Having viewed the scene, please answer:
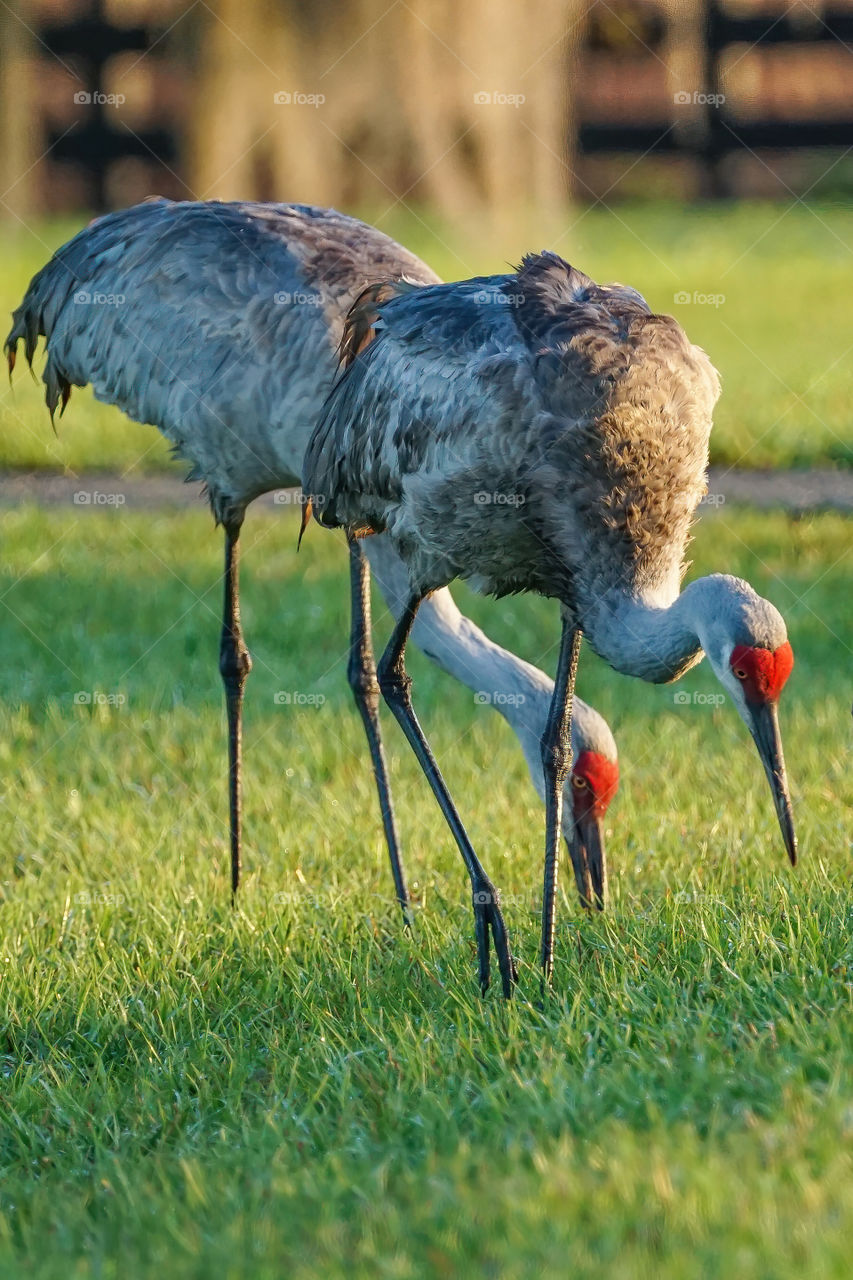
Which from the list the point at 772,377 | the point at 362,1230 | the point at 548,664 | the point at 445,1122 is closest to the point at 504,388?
the point at 445,1122

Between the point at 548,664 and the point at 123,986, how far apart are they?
308 cm

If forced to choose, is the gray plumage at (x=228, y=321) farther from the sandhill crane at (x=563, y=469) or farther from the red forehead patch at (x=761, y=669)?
Result: the red forehead patch at (x=761, y=669)

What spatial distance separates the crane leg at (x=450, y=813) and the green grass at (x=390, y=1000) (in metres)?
0.10

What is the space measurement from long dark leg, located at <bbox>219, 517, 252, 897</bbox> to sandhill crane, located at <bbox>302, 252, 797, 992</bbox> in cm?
98

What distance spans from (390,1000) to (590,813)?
98 cm

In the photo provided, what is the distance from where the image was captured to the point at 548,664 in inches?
267

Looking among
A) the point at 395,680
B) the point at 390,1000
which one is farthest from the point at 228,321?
the point at 390,1000

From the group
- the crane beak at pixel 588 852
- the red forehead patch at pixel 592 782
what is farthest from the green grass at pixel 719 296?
the crane beak at pixel 588 852

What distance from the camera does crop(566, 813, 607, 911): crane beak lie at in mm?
4512

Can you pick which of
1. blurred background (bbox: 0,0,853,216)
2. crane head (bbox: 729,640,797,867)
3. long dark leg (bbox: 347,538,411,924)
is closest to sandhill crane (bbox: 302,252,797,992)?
crane head (bbox: 729,640,797,867)

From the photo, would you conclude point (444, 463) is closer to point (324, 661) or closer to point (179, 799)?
point (179, 799)

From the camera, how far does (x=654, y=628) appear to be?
3766mm

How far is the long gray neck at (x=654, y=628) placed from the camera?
3650 mm

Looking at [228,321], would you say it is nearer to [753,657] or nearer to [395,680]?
[395,680]
